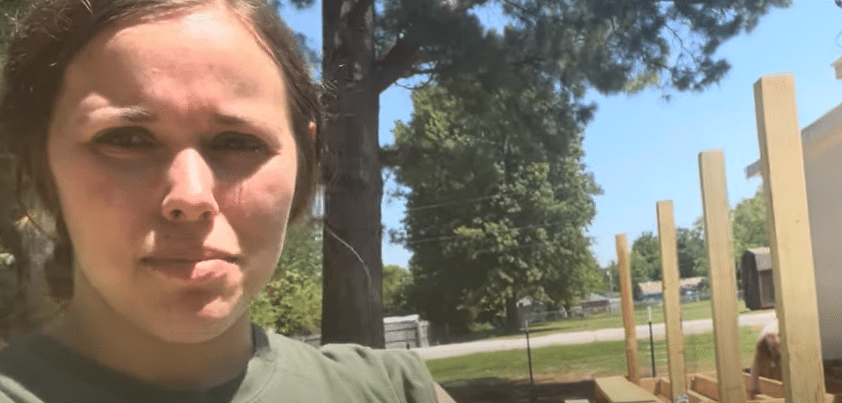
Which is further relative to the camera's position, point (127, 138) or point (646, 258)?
point (646, 258)

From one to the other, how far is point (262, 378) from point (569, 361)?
11794 mm

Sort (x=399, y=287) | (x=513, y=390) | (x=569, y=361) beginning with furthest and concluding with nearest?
(x=569, y=361), (x=399, y=287), (x=513, y=390)

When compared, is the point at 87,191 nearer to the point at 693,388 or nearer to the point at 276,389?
the point at 276,389

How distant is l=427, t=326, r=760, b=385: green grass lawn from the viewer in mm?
9448

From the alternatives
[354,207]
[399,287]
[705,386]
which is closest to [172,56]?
[354,207]

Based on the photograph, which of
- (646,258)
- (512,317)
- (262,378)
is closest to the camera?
(262,378)

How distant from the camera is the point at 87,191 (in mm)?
532

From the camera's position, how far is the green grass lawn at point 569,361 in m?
9.45

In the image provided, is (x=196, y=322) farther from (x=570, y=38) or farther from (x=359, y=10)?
(x=570, y=38)

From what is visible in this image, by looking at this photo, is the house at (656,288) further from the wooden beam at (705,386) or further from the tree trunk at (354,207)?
the tree trunk at (354,207)

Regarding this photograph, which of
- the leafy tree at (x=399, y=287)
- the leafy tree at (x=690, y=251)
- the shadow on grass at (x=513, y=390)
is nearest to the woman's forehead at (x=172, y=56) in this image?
the shadow on grass at (x=513, y=390)

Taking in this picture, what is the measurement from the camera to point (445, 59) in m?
4.69

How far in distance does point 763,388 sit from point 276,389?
15.5ft

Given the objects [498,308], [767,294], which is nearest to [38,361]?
[767,294]
